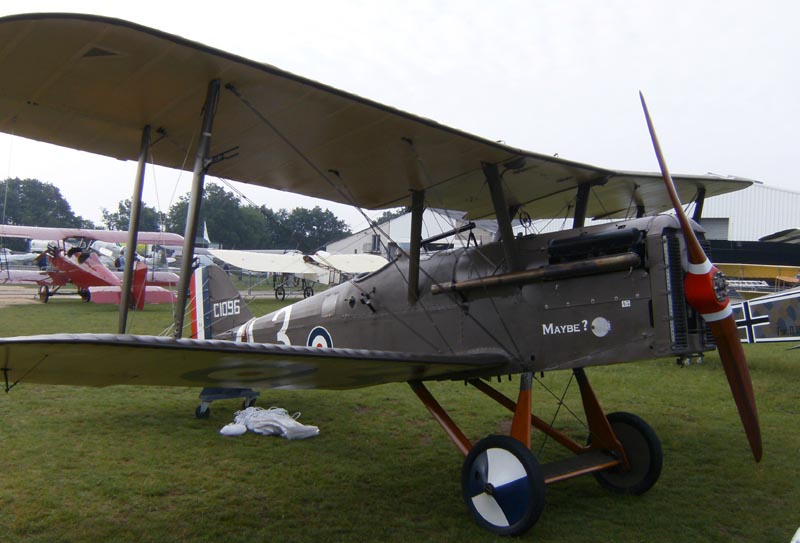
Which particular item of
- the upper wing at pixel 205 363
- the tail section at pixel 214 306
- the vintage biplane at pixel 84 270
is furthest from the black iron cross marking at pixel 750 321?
the vintage biplane at pixel 84 270

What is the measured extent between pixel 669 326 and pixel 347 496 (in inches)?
99.4

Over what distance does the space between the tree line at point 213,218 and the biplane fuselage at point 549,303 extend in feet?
30.0

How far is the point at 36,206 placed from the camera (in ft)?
213

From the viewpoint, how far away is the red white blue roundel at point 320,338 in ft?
18.8

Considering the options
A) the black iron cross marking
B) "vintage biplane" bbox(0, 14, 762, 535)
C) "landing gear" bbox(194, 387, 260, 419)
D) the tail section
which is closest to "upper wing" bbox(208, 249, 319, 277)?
the tail section

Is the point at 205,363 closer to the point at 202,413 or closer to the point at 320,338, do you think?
the point at 320,338

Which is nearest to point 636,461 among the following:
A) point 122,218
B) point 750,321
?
point 750,321

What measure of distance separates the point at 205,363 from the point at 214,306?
4.62m

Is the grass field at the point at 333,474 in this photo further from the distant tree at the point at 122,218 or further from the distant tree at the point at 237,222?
the distant tree at the point at 122,218

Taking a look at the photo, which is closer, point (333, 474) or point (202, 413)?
point (333, 474)

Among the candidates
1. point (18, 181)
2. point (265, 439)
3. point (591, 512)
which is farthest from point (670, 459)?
point (18, 181)

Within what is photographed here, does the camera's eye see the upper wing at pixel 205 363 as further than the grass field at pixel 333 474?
No

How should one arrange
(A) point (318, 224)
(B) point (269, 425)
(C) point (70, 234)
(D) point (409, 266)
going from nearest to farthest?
(D) point (409, 266)
(B) point (269, 425)
(C) point (70, 234)
(A) point (318, 224)

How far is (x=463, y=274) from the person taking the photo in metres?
4.75
